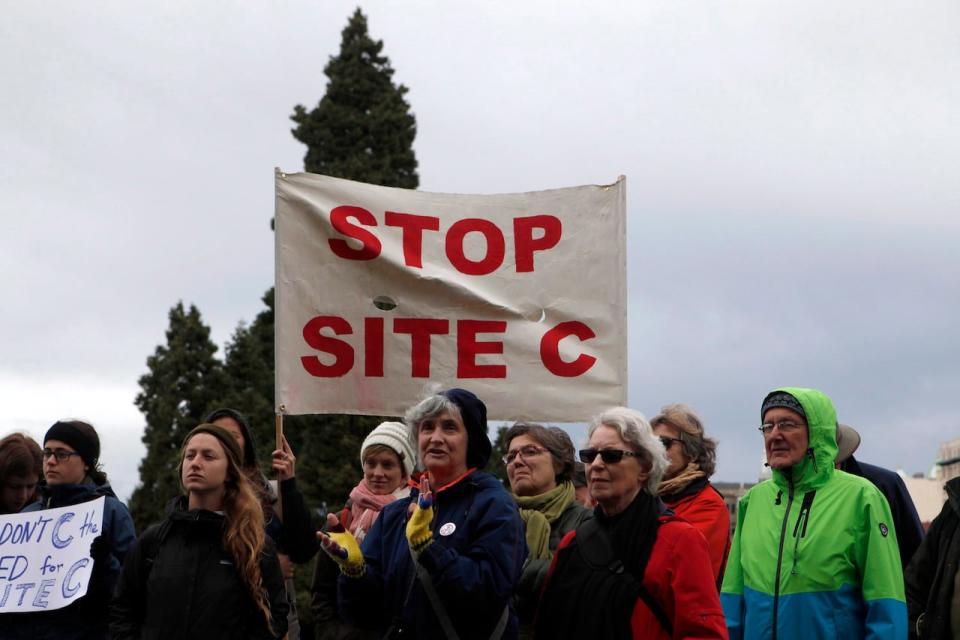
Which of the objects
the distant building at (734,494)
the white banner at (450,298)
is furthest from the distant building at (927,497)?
the white banner at (450,298)

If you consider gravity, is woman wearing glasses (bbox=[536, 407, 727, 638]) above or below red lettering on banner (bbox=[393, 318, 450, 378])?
below

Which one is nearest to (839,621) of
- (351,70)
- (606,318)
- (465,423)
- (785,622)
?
(785,622)

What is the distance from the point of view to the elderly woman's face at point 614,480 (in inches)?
210

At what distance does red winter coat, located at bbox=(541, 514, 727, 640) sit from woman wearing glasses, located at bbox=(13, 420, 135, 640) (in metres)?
3.31

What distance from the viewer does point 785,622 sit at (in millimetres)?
6285

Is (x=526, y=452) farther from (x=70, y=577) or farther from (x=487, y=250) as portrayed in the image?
(x=70, y=577)

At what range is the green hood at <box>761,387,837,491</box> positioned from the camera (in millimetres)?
6547

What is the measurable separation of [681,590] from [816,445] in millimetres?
1844

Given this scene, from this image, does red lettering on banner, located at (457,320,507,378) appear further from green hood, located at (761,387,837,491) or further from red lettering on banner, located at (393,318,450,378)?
green hood, located at (761,387,837,491)

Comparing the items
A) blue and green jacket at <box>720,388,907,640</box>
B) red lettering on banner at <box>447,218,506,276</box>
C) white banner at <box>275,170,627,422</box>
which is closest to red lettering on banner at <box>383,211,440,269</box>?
white banner at <box>275,170,627,422</box>

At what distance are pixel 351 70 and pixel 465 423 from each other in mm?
29082

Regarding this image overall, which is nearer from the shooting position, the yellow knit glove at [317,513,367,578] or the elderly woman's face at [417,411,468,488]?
the yellow knit glove at [317,513,367,578]

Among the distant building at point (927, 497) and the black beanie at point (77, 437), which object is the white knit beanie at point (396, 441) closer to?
the black beanie at point (77, 437)

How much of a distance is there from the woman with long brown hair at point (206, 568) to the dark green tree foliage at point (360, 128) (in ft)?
82.0
